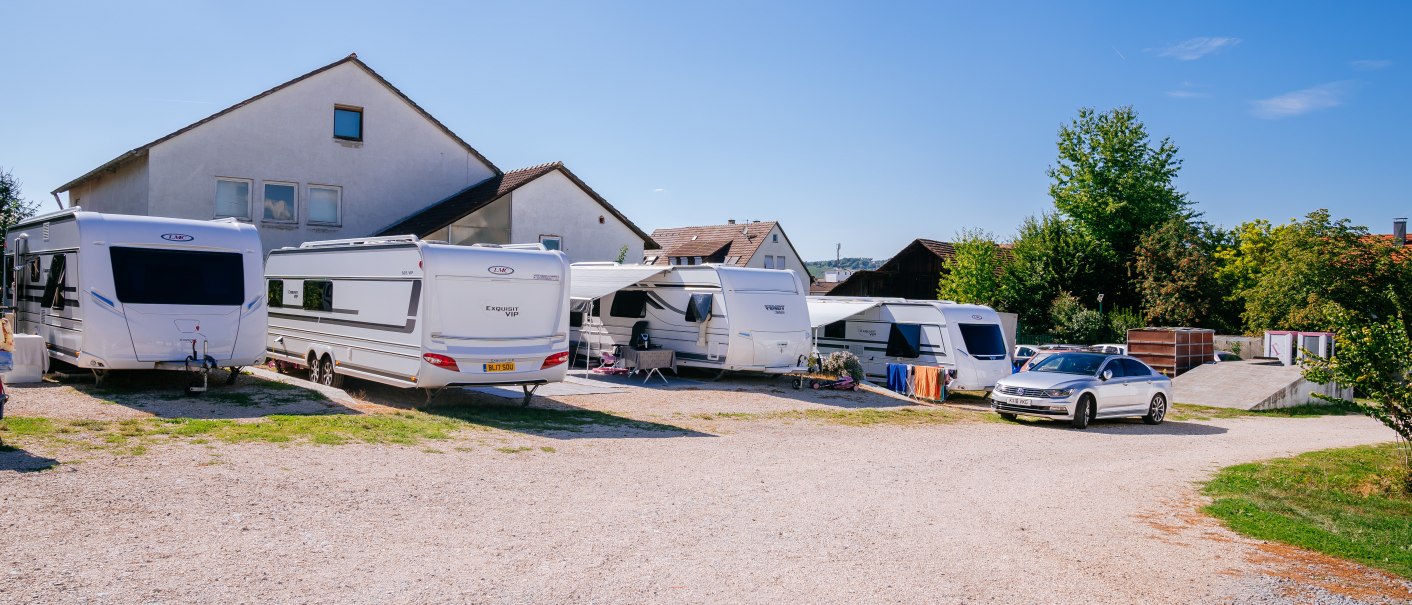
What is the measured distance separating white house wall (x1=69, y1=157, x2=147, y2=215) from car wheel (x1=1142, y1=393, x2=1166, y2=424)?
2222 centimetres

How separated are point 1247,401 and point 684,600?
2217 centimetres

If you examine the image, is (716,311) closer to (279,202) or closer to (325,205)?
(325,205)

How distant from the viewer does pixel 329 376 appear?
1594 centimetres

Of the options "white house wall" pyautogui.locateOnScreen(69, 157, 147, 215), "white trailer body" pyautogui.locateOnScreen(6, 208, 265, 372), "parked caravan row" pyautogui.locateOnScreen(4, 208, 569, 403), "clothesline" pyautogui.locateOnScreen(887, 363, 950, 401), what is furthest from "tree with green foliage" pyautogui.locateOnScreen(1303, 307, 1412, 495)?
"white house wall" pyautogui.locateOnScreen(69, 157, 147, 215)

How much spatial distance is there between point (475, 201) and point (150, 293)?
1320 centimetres

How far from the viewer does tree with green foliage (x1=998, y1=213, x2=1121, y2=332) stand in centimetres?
4159

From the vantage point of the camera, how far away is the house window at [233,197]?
2402cm

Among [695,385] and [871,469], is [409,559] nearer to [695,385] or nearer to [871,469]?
[871,469]

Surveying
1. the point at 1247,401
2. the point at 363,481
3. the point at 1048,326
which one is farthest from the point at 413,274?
the point at 1048,326

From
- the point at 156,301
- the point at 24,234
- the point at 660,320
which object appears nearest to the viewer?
the point at 156,301

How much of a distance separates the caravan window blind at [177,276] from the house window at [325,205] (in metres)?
11.6

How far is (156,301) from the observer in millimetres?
13492

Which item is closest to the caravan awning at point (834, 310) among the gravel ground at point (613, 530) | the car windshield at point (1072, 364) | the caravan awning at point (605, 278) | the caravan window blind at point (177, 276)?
the caravan awning at point (605, 278)

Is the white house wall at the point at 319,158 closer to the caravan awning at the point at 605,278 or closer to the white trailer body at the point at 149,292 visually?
the caravan awning at the point at 605,278
